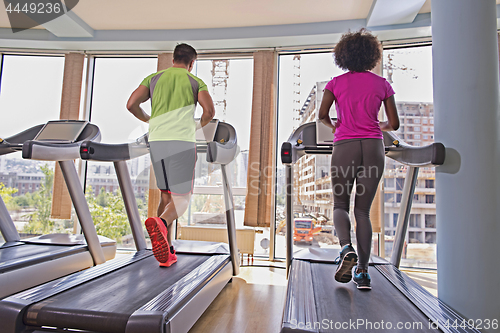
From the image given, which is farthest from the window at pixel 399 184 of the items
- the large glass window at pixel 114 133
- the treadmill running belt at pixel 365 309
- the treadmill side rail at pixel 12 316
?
the treadmill side rail at pixel 12 316

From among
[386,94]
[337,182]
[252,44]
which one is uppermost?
[252,44]

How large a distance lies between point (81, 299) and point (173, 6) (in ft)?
10.6

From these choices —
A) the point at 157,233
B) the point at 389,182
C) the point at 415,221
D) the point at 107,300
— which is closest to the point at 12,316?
the point at 107,300

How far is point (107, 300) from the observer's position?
1.52 meters

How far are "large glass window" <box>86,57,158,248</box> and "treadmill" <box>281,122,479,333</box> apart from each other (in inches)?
106

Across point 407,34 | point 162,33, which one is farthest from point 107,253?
point 407,34

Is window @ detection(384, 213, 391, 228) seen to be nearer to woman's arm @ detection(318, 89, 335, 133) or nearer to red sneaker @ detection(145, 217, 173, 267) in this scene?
woman's arm @ detection(318, 89, 335, 133)

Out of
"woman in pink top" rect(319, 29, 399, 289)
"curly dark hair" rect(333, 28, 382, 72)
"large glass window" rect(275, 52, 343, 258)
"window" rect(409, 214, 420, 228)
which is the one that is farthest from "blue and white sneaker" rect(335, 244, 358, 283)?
"window" rect(409, 214, 420, 228)

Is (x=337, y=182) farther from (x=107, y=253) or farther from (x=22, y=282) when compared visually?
(x=107, y=253)

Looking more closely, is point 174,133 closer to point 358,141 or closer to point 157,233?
point 157,233

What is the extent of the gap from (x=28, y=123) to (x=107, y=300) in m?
4.14

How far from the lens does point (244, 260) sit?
3855mm

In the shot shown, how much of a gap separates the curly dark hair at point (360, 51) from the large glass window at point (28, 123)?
4293mm

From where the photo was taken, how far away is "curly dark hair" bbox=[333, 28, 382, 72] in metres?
1.63
